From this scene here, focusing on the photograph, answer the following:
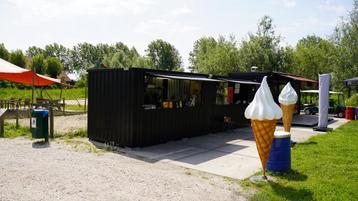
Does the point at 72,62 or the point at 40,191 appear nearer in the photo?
the point at 40,191

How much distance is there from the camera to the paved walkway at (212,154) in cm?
652

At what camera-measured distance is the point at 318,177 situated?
5.83 m

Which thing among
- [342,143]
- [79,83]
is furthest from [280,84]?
[79,83]

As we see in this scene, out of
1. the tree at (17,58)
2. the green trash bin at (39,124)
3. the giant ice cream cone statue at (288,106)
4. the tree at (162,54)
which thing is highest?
the tree at (162,54)

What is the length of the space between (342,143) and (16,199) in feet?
29.3

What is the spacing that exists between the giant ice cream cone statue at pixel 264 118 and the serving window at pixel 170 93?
361cm

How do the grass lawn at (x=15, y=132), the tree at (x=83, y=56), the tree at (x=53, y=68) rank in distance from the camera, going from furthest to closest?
the tree at (x=83, y=56) < the tree at (x=53, y=68) < the grass lawn at (x=15, y=132)

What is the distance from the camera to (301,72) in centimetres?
3391

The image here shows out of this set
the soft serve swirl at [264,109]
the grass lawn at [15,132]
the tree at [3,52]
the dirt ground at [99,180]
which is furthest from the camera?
the tree at [3,52]

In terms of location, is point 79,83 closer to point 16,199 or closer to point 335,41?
point 335,41

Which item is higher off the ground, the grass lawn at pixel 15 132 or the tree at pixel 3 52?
the tree at pixel 3 52

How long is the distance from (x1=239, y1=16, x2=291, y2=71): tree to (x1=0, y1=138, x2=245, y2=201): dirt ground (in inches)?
928

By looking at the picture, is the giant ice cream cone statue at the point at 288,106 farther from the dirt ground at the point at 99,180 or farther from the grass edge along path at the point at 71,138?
the grass edge along path at the point at 71,138

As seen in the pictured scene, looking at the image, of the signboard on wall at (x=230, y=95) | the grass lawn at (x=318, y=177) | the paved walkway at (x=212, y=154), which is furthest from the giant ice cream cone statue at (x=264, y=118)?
the signboard on wall at (x=230, y=95)
